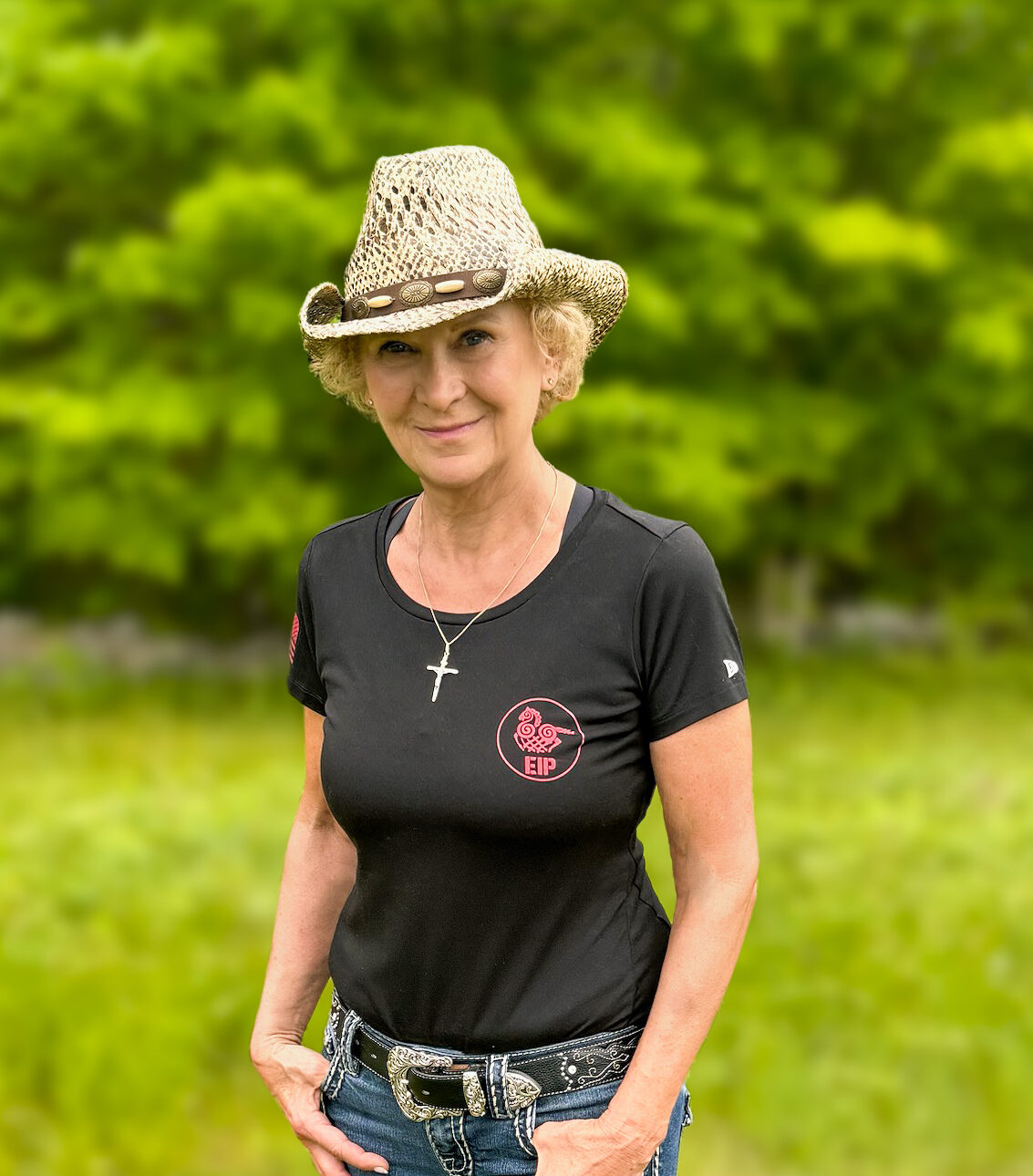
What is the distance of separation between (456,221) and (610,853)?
885 millimetres

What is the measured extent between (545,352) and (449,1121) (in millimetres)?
1076

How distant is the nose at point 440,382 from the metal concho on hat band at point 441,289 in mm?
70

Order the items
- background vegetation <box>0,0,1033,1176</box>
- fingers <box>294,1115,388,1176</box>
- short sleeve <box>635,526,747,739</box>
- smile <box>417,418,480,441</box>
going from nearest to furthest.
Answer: short sleeve <box>635,526,747,739</box> < smile <box>417,418,480,441</box> < fingers <box>294,1115,388,1176</box> < background vegetation <box>0,0,1033,1176</box>

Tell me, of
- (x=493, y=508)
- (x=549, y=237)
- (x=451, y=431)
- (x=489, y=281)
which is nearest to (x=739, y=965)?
(x=493, y=508)

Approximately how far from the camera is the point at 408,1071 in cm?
191

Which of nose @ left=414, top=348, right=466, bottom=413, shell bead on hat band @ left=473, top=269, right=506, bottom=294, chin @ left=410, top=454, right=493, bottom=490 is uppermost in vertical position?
shell bead on hat band @ left=473, top=269, right=506, bottom=294

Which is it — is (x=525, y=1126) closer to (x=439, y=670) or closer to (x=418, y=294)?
(x=439, y=670)

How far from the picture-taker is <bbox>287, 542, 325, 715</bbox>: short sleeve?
213 centimetres

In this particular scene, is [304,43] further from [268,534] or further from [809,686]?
[809,686]

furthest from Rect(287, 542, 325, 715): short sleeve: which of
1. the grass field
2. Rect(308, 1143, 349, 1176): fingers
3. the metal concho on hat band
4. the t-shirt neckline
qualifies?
the grass field

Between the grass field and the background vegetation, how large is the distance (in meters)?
0.04

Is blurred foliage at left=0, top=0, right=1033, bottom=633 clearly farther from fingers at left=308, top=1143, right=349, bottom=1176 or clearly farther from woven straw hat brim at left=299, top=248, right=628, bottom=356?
fingers at left=308, top=1143, right=349, bottom=1176

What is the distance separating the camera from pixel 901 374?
957 centimetres

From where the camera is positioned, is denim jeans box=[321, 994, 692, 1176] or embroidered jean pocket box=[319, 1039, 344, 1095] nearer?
denim jeans box=[321, 994, 692, 1176]
